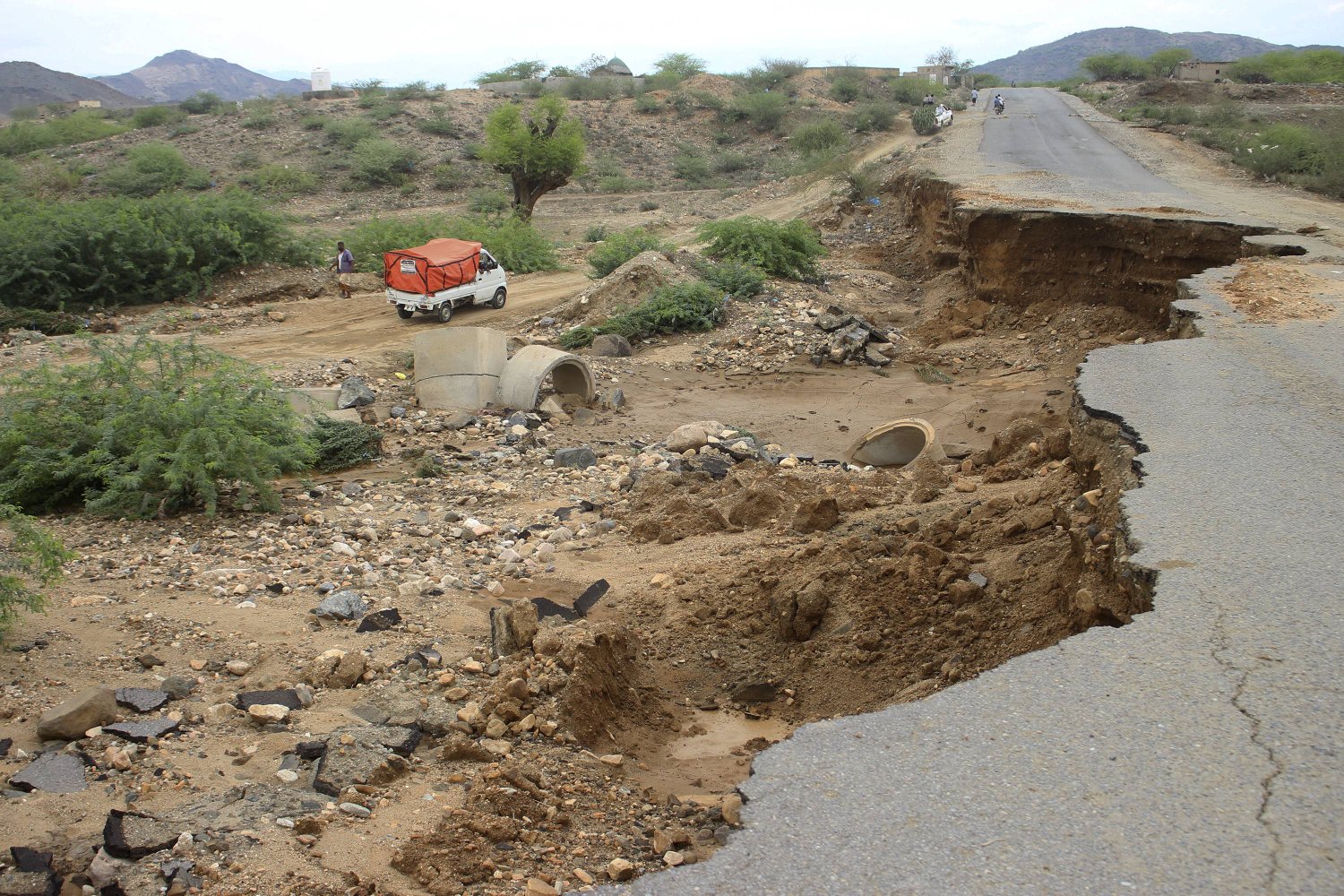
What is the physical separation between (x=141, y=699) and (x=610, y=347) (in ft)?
34.6

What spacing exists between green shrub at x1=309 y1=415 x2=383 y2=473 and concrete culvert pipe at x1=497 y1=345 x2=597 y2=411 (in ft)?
6.32

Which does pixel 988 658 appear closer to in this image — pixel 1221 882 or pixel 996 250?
pixel 1221 882

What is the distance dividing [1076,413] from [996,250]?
8250mm

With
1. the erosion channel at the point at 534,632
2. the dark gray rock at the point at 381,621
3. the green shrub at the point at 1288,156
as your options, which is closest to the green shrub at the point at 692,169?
the green shrub at the point at 1288,156

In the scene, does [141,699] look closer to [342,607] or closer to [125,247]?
[342,607]

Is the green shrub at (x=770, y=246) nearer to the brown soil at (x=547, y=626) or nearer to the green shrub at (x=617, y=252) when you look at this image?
the green shrub at (x=617, y=252)

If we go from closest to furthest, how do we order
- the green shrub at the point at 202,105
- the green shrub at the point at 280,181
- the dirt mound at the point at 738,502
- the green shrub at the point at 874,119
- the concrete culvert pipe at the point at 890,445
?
the dirt mound at the point at 738,502
the concrete culvert pipe at the point at 890,445
the green shrub at the point at 280,181
the green shrub at the point at 874,119
the green shrub at the point at 202,105

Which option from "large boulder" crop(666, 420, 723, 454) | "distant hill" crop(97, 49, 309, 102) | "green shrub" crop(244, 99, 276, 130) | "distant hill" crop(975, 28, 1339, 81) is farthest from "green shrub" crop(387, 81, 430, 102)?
"distant hill" crop(975, 28, 1339, 81)

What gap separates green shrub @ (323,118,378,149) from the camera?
4100 cm

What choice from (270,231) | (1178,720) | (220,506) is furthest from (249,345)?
(1178,720)

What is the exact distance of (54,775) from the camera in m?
3.97

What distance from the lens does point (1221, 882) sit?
261 cm

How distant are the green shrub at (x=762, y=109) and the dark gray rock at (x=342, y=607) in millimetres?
46009

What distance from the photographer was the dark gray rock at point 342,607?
20.0ft
